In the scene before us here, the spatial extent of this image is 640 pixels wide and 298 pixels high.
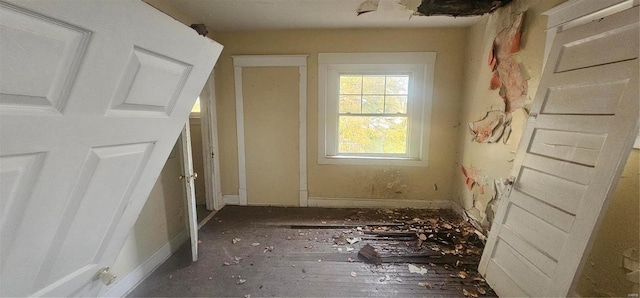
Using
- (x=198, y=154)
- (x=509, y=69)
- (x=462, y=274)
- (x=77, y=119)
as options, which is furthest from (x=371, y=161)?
(x=77, y=119)

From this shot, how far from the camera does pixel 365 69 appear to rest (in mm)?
3078

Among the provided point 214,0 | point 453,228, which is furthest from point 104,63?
point 453,228

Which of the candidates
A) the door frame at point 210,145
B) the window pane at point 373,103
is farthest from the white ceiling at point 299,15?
the window pane at point 373,103

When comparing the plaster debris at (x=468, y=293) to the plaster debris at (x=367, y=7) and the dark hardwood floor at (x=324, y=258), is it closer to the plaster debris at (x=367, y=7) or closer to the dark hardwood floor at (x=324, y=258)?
the dark hardwood floor at (x=324, y=258)

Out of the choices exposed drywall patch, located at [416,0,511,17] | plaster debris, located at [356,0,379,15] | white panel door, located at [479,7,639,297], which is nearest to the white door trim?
plaster debris, located at [356,0,379,15]

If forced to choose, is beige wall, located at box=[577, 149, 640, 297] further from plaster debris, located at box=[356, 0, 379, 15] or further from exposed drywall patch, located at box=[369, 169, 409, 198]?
plaster debris, located at box=[356, 0, 379, 15]

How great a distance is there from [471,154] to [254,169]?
264 centimetres

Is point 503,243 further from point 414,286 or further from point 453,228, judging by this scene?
point 453,228

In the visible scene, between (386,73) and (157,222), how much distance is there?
2843mm

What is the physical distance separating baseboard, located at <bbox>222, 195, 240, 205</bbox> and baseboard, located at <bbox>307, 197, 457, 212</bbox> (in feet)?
3.20

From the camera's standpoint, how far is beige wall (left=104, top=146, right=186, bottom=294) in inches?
71.9

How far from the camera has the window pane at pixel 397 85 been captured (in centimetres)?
311

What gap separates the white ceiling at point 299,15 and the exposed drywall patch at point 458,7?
0.13 meters

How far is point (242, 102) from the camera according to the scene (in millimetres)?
3227
